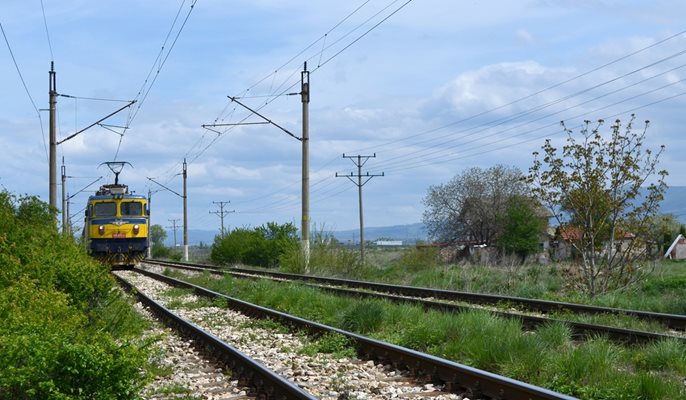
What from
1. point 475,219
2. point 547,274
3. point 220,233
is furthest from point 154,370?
point 475,219

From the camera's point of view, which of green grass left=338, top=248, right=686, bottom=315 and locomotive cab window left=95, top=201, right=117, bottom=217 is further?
locomotive cab window left=95, top=201, right=117, bottom=217

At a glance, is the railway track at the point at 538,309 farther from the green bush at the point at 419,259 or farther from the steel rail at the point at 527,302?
the green bush at the point at 419,259

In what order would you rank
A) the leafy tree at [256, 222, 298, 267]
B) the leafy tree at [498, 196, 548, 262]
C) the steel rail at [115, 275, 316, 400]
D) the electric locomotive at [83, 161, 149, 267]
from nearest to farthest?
the steel rail at [115, 275, 316, 400] < the electric locomotive at [83, 161, 149, 267] < the leafy tree at [256, 222, 298, 267] < the leafy tree at [498, 196, 548, 262]

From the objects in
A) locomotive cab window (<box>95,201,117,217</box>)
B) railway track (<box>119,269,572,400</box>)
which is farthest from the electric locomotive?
railway track (<box>119,269,572,400</box>)

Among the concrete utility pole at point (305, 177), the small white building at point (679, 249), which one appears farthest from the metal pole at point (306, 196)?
the small white building at point (679, 249)

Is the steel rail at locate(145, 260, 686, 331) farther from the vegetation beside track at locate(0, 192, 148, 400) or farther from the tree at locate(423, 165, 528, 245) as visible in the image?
the tree at locate(423, 165, 528, 245)

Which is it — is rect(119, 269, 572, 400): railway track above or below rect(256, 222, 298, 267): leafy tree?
below

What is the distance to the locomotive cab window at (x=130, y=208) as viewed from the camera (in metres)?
41.9

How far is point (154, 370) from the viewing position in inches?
438

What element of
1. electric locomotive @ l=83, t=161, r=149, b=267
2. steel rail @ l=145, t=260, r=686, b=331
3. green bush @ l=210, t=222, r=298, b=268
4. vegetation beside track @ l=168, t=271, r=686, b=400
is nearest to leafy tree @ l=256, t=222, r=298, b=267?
green bush @ l=210, t=222, r=298, b=268

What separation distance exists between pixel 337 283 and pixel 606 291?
9219mm

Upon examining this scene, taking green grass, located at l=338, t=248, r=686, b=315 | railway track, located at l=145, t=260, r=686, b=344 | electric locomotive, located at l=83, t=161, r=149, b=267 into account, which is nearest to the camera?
railway track, located at l=145, t=260, r=686, b=344

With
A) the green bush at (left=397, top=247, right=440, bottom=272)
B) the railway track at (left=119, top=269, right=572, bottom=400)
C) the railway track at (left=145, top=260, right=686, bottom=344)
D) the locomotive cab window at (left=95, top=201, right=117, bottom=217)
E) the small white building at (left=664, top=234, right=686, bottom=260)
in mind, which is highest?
the locomotive cab window at (left=95, top=201, right=117, bottom=217)

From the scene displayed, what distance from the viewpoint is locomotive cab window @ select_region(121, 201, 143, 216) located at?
41.9m
